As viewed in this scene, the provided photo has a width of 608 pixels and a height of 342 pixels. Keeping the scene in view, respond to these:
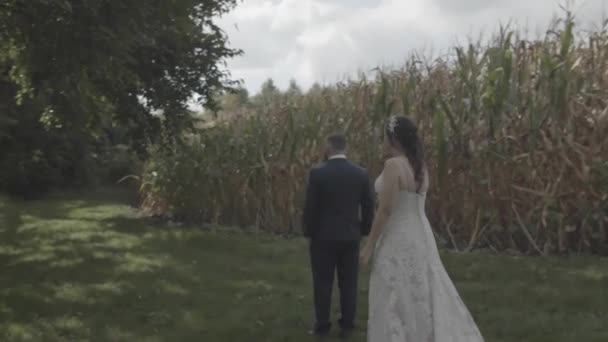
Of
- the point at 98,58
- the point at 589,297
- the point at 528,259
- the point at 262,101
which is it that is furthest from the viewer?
the point at 262,101

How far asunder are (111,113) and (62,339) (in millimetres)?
10539

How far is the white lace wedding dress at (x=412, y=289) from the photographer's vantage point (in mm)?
6305

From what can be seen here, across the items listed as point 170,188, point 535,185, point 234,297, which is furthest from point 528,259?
point 170,188

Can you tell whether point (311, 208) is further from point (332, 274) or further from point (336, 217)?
point (332, 274)

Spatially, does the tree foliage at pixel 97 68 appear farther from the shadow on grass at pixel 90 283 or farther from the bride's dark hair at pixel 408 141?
the bride's dark hair at pixel 408 141

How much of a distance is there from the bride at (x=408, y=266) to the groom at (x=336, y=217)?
917mm

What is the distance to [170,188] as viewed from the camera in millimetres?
18484

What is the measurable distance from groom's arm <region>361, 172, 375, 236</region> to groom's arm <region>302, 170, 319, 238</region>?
1.47ft

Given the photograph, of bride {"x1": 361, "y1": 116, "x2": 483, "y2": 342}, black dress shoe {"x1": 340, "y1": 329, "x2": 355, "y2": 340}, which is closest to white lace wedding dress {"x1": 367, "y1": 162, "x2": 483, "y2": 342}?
bride {"x1": 361, "y1": 116, "x2": 483, "y2": 342}

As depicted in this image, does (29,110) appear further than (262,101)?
Yes

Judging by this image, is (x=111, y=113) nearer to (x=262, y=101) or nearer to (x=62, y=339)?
(x=262, y=101)

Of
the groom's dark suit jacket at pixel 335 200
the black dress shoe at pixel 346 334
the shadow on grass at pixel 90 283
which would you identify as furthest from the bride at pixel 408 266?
the shadow on grass at pixel 90 283

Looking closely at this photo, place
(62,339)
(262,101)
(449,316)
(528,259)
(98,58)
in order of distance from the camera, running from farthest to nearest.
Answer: (262,101), (528,259), (98,58), (62,339), (449,316)

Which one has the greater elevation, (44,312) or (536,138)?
(536,138)
